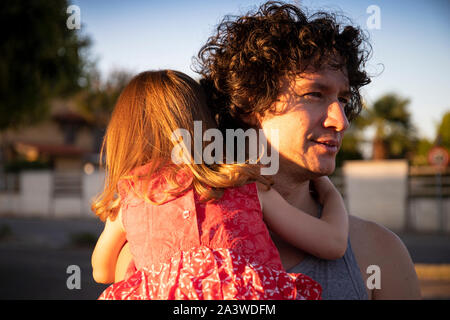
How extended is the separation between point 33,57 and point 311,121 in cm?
907

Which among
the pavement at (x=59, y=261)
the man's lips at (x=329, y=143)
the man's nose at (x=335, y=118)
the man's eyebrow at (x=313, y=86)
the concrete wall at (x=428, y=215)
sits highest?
the man's eyebrow at (x=313, y=86)

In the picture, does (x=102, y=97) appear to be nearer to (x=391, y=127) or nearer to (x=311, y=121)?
(x=391, y=127)

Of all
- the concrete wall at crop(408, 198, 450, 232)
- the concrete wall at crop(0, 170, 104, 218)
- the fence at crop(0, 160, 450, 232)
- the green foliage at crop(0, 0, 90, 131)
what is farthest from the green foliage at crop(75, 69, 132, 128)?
the concrete wall at crop(408, 198, 450, 232)

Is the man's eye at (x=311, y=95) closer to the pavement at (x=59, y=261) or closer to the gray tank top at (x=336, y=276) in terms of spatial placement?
the gray tank top at (x=336, y=276)

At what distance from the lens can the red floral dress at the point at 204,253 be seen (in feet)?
4.98

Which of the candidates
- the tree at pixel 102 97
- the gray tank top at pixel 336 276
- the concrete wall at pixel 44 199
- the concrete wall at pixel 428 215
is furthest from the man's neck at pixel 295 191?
the tree at pixel 102 97

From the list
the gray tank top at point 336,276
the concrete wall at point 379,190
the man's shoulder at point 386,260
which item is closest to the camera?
the gray tank top at point 336,276

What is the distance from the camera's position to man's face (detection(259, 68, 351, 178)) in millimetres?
1907

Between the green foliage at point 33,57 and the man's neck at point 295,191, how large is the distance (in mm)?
8243

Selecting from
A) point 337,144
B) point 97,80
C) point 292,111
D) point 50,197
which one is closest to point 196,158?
point 292,111

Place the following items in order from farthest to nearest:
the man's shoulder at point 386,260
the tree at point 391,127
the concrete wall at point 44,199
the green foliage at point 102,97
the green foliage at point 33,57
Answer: the green foliage at point 102,97
the tree at point 391,127
the concrete wall at point 44,199
the green foliage at point 33,57
the man's shoulder at point 386,260

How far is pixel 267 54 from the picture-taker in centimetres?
196

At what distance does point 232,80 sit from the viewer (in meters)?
2.10

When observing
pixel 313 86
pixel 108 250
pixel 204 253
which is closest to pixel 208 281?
pixel 204 253
